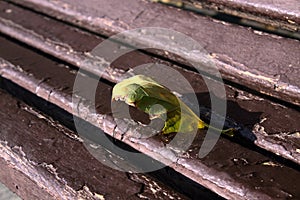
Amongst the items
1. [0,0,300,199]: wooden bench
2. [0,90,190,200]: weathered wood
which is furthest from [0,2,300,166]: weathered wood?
[0,90,190,200]: weathered wood

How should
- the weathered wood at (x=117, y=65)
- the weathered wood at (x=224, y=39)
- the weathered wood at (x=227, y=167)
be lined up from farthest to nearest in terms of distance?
the weathered wood at (x=224, y=39) < the weathered wood at (x=117, y=65) < the weathered wood at (x=227, y=167)

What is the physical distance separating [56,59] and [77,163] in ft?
1.84

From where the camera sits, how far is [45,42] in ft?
5.68

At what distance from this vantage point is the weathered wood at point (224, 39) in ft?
4.24

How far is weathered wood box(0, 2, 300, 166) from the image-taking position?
1.11 m

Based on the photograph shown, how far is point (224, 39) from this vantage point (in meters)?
1.46

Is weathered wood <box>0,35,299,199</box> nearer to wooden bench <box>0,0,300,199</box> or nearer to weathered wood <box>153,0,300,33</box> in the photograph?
wooden bench <box>0,0,300,199</box>

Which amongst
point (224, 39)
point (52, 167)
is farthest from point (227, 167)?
point (224, 39)

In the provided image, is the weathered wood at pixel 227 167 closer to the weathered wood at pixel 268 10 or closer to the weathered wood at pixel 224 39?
the weathered wood at pixel 224 39

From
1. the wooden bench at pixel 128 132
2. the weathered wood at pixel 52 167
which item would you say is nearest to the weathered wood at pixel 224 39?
the wooden bench at pixel 128 132

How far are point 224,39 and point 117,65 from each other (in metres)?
0.33

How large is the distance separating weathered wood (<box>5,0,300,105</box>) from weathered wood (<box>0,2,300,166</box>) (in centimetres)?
5

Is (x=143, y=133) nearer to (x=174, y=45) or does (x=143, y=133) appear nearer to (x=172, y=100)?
(x=172, y=100)

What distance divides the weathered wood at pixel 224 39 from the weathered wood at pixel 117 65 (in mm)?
49
